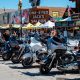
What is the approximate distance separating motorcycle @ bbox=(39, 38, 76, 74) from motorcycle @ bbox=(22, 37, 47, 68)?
6.67 ft

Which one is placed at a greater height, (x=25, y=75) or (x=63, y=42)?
(x=63, y=42)

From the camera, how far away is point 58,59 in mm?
14758

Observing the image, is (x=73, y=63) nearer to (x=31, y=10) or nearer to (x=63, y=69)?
(x=63, y=69)

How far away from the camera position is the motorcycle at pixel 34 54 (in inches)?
676

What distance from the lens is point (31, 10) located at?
62.4 m

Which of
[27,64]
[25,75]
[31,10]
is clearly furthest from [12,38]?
[31,10]

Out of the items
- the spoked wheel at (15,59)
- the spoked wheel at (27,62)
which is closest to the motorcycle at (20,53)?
the spoked wheel at (15,59)

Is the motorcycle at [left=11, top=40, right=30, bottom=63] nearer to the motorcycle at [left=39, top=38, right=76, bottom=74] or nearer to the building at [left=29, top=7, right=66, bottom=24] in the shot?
the motorcycle at [left=39, top=38, right=76, bottom=74]

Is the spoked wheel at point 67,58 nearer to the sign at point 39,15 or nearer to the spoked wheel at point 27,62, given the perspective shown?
the spoked wheel at point 27,62

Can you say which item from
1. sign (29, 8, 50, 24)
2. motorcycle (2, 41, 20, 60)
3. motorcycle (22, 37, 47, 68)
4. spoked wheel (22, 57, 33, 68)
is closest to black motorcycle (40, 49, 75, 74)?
motorcycle (22, 37, 47, 68)

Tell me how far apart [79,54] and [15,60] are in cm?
729

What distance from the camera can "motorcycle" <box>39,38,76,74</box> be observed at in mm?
14695

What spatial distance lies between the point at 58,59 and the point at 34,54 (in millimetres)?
2816

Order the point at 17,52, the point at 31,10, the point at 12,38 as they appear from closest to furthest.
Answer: the point at 17,52 → the point at 12,38 → the point at 31,10
